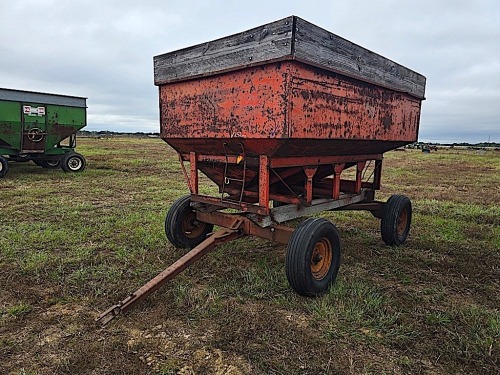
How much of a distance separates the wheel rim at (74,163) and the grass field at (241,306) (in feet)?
22.2

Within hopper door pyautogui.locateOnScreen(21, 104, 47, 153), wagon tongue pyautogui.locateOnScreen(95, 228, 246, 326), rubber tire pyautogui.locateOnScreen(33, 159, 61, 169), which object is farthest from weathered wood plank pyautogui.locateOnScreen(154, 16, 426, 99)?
rubber tire pyautogui.locateOnScreen(33, 159, 61, 169)

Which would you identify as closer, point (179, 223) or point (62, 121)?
point (179, 223)

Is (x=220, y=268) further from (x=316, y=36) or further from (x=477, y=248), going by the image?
(x=477, y=248)

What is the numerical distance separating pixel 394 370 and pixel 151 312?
1.84 metres

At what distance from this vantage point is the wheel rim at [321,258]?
3.56 m

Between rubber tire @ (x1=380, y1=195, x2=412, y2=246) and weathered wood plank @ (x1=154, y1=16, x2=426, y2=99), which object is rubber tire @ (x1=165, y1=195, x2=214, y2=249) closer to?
→ weathered wood plank @ (x1=154, y1=16, x2=426, y2=99)

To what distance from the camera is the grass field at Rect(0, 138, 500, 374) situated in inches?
96.3

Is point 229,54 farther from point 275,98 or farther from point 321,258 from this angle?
point 321,258

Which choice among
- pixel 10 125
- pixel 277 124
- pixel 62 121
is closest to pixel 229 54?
pixel 277 124

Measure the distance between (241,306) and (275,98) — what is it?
178cm

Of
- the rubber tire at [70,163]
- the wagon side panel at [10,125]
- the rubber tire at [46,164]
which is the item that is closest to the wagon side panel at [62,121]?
the rubber tire at [70,163]

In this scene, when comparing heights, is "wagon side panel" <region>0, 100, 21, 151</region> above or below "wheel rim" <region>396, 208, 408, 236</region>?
above

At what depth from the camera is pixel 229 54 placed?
11.2 ft

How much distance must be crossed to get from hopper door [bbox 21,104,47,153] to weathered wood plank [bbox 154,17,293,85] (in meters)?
8.84
